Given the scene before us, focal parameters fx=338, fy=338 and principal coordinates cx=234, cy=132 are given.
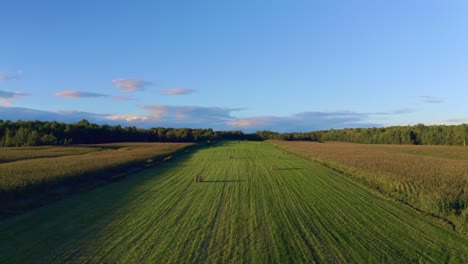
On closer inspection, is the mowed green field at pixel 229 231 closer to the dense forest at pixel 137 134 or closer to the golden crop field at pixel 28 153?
the golden crop field at pixel 28 153

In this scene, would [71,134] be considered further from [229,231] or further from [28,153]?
[229,231]

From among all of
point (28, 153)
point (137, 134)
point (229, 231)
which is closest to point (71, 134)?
point (137, 134)

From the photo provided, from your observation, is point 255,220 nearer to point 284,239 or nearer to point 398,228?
point 284,239

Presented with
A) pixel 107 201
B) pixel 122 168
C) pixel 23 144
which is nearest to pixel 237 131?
pixel 23 144

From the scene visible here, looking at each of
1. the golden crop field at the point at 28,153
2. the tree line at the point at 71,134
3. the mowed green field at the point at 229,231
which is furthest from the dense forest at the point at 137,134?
the mowed green field at the point at 229,231

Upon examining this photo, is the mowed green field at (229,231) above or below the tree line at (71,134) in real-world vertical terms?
below

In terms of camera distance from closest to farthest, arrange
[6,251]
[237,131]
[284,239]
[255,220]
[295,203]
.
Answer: [6,251] < [284,239] < [255,220] < [295,203] < [237,131]

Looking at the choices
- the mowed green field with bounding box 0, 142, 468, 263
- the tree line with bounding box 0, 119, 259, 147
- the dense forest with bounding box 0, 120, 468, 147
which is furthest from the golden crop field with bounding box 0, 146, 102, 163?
the mowed green field with bounding box 0, 142, 468, 263
